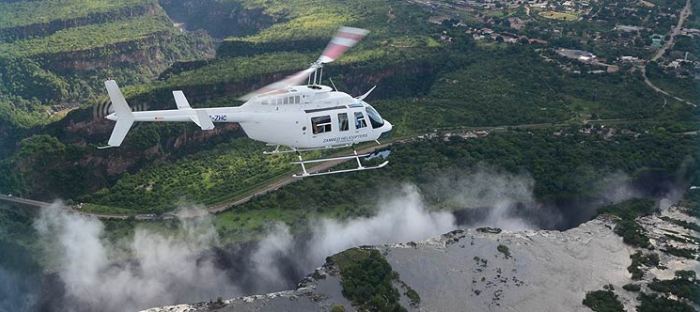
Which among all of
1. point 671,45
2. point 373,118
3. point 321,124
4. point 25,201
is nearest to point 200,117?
point 321,124

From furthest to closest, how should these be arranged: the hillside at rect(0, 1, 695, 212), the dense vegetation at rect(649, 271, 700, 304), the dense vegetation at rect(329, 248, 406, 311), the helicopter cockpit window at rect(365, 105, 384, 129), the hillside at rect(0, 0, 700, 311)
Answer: the hillside at rect(0, 1, 695, 212)
the hillside at rect(0, 0, 700, 311)
the dense vegetation at rect(649, 271, 700, 304)
the dense vegetation at rect(329, 248, 406, 311)
the helicopter cockpit window at rect(365, 105, 384, 129)

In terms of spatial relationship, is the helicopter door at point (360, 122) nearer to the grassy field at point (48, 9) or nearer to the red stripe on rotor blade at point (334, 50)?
the red stripe on rotor blade at point (334, 50)

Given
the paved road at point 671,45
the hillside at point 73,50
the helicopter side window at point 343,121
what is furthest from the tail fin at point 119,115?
the paved road at point 671,45

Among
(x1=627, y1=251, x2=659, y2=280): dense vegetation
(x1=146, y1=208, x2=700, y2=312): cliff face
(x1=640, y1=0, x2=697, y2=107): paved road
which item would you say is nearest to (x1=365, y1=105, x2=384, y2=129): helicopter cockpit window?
(x1=146, y1=208, x2=700, y2=312): cliff face

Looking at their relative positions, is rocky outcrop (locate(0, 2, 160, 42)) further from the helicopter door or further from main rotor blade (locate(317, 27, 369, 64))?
main rotor blade (locate(317, 27, 369, 64))

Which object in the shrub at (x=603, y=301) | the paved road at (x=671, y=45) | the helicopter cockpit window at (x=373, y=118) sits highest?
the helicopter cockpit window at (x=373, y=118)

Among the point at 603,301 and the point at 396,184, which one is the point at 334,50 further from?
the point at 603,301
